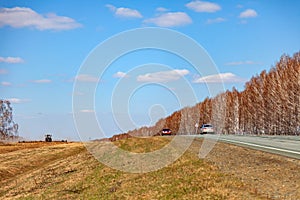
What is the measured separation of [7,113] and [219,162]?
278 ft

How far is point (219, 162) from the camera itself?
22438 mm

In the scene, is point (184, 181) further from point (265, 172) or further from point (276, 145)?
point (276, 145)

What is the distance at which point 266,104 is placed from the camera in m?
90.2

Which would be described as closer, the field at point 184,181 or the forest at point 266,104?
the field at point 184,181

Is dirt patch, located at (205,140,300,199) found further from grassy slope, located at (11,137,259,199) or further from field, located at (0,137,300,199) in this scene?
grassy slope, located at (11,137,259,199)

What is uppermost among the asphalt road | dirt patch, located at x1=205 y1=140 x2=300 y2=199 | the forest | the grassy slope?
the forest

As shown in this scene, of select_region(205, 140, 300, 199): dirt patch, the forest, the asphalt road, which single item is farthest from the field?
the forest

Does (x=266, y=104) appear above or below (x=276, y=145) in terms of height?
above

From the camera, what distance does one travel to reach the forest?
78.8 meters

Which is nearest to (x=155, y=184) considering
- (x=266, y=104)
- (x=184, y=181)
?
(x=184, y=181)

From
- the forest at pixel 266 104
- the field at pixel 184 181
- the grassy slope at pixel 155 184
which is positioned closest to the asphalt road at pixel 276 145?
the field at pixel 184 181

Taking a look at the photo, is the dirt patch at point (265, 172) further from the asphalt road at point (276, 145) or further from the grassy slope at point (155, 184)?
the asphalt road at point (276, 145)

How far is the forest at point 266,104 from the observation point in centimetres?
7881

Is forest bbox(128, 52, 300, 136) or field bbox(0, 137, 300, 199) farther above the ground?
forest bbox(128, 52, 300, 136)
